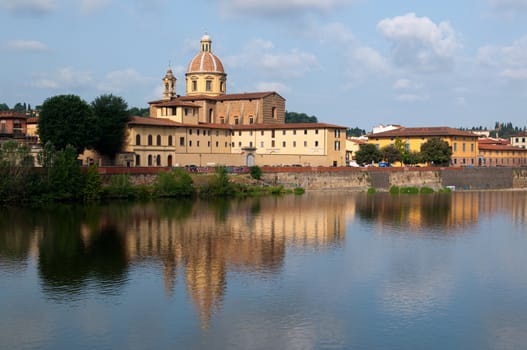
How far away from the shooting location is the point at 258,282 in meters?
23.7

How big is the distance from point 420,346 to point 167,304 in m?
7.80

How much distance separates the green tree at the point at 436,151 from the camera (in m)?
80.6

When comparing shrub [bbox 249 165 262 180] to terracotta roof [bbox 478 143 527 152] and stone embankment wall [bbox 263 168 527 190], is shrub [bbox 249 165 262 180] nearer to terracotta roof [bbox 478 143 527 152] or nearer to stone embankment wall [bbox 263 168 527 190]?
stone embankment wall [bbox 263 168 527 190]

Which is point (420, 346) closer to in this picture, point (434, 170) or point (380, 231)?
point (380, 231)

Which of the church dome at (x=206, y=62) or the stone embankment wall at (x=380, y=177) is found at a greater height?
the church dome at (x=206, y=62)

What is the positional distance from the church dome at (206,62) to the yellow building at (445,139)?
25.1 meters

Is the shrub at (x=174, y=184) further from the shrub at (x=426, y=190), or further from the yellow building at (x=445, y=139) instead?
the yellow building at (x=445, y=139)

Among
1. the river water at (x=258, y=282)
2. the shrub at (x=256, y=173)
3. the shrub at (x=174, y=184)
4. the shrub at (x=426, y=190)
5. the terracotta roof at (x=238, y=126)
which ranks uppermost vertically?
the terracotta roof at (x=238, y=126)

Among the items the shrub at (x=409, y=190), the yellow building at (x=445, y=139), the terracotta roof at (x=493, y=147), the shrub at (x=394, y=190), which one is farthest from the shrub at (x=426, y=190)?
the terracotta roof at (x=493, y=147)

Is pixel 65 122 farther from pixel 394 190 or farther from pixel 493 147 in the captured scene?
pixel 493 147

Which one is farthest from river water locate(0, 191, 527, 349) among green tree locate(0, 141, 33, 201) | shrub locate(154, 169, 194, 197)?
shrub locate(154, 169, 194, 197)

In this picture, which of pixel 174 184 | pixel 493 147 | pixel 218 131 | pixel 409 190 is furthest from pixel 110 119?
pixel 493 147

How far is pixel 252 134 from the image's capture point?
74188 mm

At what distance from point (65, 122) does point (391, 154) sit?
41.2 meters
